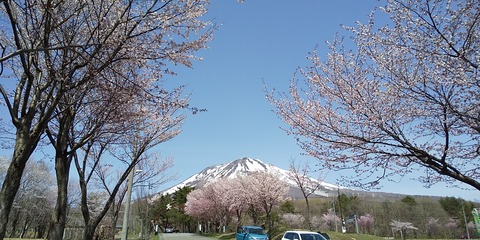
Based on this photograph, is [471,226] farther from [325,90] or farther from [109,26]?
[109,26]

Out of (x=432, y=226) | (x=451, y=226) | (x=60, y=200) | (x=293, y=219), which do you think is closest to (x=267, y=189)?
(x=293, y=219)

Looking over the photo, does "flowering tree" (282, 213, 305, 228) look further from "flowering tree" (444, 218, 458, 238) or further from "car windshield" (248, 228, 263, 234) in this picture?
"car windshield" (248, 228, 263, 234)

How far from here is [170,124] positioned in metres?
14.2

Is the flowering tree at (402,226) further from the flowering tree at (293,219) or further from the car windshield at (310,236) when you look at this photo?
the car windshield at (310,236)

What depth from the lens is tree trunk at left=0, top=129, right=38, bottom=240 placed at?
506 cm

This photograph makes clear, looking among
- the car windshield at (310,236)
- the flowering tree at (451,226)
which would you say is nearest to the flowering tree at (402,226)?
the flowering tree at (451,226)

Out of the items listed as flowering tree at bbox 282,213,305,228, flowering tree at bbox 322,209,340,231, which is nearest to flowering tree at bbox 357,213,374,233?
flowering tree at bbox 322,209,340,231

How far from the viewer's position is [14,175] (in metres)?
5.30

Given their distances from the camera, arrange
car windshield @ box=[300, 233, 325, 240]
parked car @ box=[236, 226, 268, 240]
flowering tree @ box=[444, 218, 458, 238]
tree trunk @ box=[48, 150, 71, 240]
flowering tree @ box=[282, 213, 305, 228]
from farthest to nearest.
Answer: flowering tree @ box=[444, 218, 458, 238] → flowering tree @ box=[282, 213, 305, 228] → parked car @ box=[236, 226, 268, 240] → car windshield @ box=[300, 233, 325, 240] → tree trunk @ box=[48, 150, 71, 240]

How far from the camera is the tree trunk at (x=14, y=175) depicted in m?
5.06

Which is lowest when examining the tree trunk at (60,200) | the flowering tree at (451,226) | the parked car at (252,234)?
the flowering tree at (451,226)

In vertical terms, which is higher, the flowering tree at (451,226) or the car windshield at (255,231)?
the car windshield at (255,231)

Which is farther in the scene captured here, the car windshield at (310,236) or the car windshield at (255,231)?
the car windshield at (255,231)

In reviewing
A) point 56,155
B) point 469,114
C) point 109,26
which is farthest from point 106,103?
point 469,114
